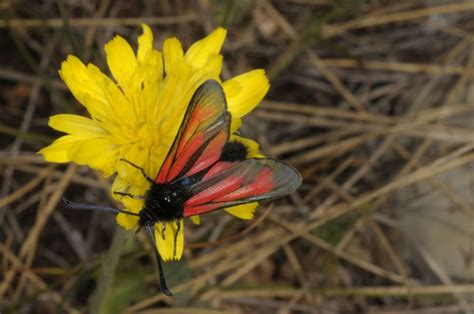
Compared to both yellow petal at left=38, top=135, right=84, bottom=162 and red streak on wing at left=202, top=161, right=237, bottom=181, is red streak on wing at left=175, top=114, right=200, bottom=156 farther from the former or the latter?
yellow petal at left=38, top=135, right=84, bottom=162

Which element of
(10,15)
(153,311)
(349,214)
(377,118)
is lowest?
(153,311)

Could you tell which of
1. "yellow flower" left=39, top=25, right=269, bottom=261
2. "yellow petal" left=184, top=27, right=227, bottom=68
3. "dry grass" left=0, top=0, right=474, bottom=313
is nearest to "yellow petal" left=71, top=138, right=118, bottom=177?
"yellow flower" left=39, top=25, right=269, bottom=261

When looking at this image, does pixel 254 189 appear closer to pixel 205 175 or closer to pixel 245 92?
pixel 205 175

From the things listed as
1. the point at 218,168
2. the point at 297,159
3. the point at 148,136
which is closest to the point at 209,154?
the point at 218,168

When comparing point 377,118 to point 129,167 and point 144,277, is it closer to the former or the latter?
point 144,277

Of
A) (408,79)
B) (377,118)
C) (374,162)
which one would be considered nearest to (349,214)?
(374,162)

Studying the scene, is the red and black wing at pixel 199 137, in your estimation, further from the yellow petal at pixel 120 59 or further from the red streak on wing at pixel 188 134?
the yellow petal at pixel 120 59
